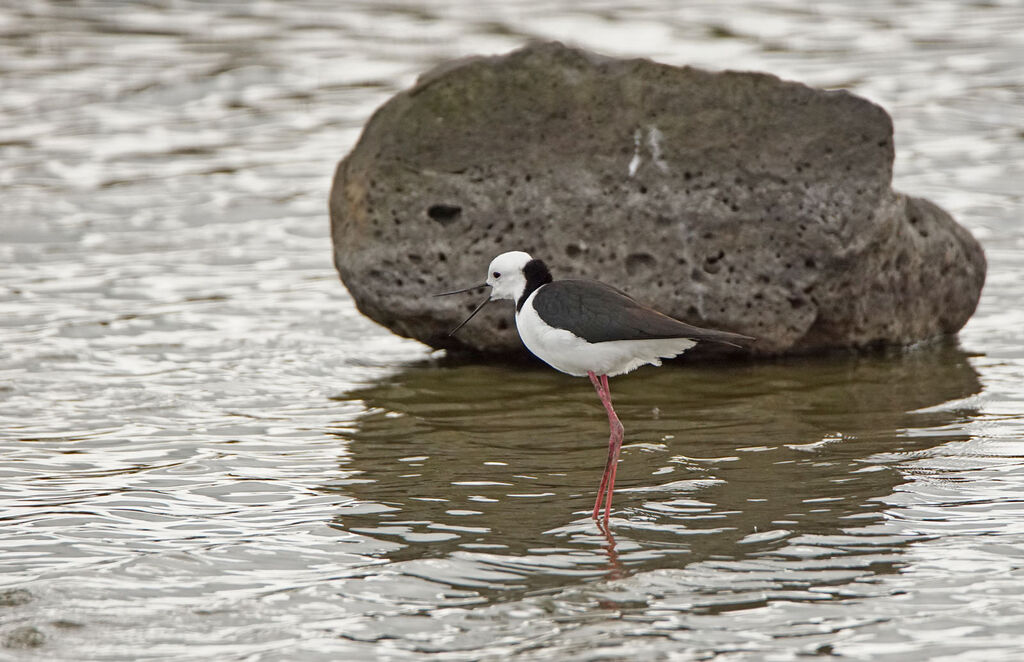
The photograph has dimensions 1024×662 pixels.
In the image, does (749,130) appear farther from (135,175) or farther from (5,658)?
(135,175)

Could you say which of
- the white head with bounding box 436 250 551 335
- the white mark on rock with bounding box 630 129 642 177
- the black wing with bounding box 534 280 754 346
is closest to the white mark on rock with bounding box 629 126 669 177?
the white mark on rock with bounding box 630 129 642 177

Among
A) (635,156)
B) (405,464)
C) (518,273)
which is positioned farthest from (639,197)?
(405,464)

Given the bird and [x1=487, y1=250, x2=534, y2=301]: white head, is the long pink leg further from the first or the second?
[x1=487, y1=250, x2=534, y2=301]: white head

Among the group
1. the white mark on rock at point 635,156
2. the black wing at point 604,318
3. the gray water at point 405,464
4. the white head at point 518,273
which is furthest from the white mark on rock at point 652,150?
the black wing at point 604,318

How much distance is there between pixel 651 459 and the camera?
24.8 feet

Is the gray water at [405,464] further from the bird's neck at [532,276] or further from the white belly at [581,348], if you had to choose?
the bird's neck at [532,276]

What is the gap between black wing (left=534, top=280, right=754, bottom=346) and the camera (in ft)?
22.0

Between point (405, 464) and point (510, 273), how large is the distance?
1205mm

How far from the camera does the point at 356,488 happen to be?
23.5 ft

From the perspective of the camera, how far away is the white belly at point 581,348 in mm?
6816

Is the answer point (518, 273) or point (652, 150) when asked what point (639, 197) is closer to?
point (652, 150)

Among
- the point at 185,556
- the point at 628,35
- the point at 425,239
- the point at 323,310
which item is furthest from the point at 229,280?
the point at 628,35

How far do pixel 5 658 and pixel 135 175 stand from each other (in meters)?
10.1

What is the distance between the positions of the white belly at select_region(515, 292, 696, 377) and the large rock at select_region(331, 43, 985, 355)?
77.8 inches
